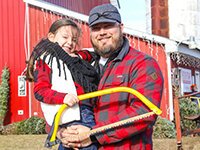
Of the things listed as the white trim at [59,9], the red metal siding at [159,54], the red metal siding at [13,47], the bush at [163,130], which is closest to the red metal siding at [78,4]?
the red metal siding at [13,47]

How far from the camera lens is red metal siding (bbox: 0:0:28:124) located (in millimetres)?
13008

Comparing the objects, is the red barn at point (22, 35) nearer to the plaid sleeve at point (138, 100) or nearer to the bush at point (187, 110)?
the bush at point (187, 110)

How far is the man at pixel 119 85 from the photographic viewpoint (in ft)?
7.59

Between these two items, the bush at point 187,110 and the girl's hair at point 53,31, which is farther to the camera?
the bush at point 187,110

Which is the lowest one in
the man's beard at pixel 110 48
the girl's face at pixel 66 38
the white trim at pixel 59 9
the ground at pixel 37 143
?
the ground at pixel 37 143

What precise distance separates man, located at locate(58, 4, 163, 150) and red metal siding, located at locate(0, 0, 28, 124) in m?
10.6

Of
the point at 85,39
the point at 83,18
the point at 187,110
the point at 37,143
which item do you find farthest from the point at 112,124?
the point at 83,18

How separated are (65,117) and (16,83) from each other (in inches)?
430

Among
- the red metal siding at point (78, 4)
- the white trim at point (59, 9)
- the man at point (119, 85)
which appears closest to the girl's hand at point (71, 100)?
the man at point (119, 85)

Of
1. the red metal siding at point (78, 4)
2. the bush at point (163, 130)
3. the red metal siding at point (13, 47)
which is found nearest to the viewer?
the bush at point (163, 130)

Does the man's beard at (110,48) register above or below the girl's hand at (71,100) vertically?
above

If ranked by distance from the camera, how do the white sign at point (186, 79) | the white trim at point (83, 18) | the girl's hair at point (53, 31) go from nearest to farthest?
the girl's hair at point (53, 31), the white trim at point (83, 18), the white sign at point (186, 79)

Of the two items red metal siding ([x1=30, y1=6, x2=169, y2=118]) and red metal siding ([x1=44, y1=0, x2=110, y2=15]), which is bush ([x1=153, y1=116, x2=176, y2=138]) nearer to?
red metal siding ([x1=30, y1=6, x2=169, y2=118])

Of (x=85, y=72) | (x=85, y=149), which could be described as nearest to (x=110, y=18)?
(x=85, y=72)
